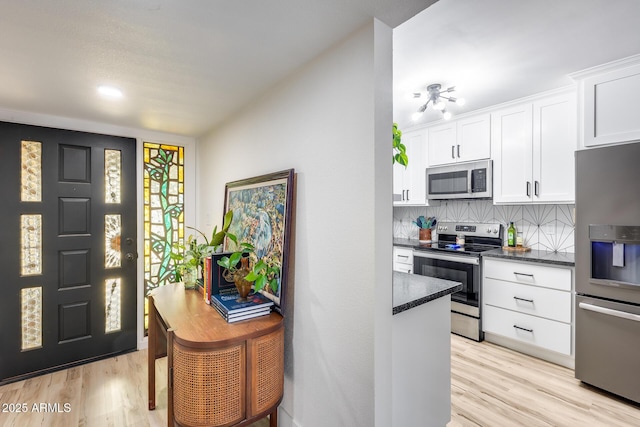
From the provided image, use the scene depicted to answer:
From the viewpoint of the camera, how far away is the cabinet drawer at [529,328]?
8.35ft

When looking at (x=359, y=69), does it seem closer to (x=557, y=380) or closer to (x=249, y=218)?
(x=249, y=218)

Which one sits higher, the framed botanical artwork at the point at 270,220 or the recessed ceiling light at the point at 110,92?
the recessed ceiling light at the point at 110,92

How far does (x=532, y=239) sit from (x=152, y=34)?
12.1ft

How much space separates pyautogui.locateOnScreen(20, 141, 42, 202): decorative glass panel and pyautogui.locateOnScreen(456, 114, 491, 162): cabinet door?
406 cm

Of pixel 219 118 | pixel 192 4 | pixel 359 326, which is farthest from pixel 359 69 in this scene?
pixel 219 118

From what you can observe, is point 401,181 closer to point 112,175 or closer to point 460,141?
point 460,141

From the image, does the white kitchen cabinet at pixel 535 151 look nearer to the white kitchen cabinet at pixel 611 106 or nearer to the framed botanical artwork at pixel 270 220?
the white kitchen cabinet at pixel 611 106

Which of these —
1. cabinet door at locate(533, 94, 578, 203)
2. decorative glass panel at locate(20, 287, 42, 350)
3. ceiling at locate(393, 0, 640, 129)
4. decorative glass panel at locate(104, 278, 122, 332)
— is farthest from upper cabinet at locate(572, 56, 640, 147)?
decorative glass panel at locate(20, 287, 42, 350)

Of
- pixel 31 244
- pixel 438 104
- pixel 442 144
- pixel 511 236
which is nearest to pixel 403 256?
pixel 511 236

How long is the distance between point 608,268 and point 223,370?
104 inches

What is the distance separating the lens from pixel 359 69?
128 cm

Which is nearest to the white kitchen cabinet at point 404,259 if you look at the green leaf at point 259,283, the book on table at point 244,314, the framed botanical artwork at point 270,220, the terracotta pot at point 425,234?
the terracotta pot at point 425,234

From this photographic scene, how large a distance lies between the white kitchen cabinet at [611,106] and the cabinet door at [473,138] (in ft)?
2.97

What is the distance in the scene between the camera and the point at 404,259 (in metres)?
3.72
